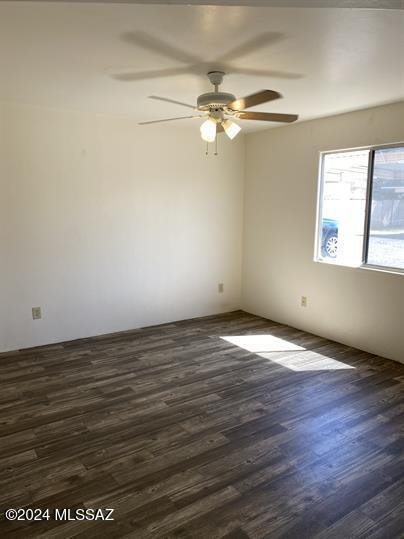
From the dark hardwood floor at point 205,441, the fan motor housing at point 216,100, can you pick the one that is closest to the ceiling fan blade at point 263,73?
the fan motor housing at point 216,100

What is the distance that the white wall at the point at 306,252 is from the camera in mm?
3803

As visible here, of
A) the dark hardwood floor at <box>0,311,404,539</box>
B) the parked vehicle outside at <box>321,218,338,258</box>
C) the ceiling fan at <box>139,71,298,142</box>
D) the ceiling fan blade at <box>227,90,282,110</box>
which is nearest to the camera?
the dark hardwood floor at <box>0,311,404,539</box>

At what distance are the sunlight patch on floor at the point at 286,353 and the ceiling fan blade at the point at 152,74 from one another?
2.63 metres

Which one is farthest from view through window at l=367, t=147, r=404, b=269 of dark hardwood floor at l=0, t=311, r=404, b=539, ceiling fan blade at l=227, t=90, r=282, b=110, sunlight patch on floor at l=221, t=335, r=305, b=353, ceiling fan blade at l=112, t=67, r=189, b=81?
ceiling fan blade at l=112, t=67, r=189, b=81

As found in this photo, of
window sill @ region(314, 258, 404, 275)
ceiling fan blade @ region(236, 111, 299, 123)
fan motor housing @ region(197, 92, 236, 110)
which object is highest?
fan motor housing @ region(197, 92, 236, 110)

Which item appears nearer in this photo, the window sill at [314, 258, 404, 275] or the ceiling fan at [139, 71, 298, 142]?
the ceiling fan at [139, 71, 298, 142]

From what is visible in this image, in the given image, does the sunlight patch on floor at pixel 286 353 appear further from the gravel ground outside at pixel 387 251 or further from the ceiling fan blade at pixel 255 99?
the ceiling fan blade at pixel 255 99

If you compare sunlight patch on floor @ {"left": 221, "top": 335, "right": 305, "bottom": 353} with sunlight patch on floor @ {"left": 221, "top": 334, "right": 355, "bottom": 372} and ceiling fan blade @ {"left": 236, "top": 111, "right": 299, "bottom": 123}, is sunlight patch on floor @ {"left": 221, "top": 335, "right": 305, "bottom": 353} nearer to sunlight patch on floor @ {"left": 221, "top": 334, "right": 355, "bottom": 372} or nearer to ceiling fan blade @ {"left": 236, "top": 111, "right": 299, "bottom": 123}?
sunlight patch on floor @ {"left": 221, "top": 334, "right": 355, "bottom": 372}

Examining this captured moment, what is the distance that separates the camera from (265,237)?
16.7ft

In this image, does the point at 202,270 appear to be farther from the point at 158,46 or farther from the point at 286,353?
the point at 158,46

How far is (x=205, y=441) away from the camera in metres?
2.51

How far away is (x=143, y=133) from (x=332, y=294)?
2.78 meters

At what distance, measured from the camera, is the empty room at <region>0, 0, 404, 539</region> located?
1990 millimetres

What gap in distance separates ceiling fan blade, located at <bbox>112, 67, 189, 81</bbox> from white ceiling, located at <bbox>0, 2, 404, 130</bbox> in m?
0.01
